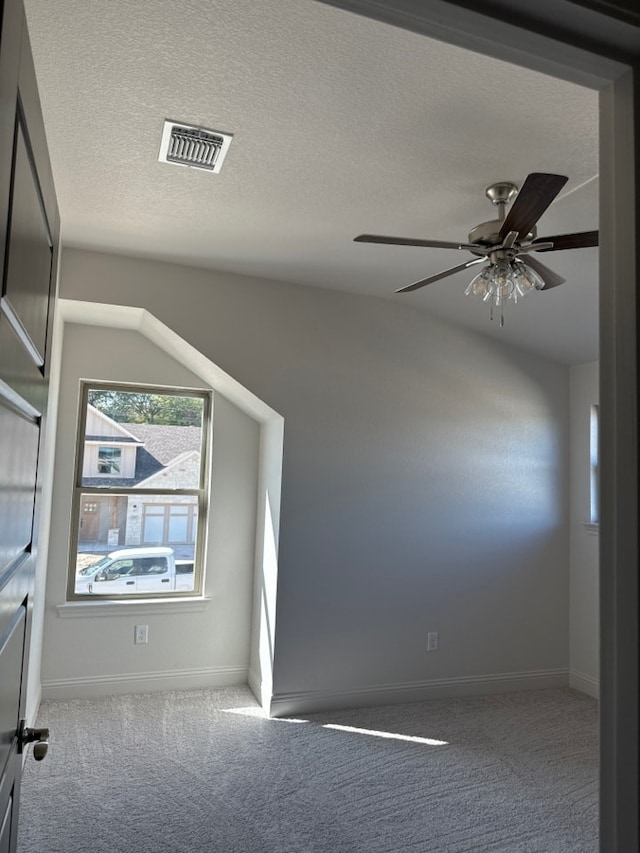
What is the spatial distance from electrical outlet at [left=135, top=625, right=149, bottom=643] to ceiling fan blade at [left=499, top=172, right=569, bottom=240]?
3.25m

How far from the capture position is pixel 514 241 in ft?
6.82

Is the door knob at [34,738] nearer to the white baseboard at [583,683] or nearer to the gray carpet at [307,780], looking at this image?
the gray carpet at [307,780]

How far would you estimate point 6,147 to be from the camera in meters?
0.70

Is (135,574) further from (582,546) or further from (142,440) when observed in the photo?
(582,546)

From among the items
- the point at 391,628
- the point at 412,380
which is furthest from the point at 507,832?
the point at 412,380

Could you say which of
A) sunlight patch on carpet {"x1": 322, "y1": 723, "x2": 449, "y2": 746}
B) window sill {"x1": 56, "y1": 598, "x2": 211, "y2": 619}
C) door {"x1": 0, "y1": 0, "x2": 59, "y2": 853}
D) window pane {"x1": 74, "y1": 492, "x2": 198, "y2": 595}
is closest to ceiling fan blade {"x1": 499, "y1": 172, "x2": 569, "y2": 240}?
door {"x1": 0, "y1": 0, "x2": 59, "y2": 853}

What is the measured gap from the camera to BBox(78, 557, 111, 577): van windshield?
3.94 metres

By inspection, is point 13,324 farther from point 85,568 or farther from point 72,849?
point 85,568

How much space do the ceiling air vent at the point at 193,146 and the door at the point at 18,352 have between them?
3.25 feet

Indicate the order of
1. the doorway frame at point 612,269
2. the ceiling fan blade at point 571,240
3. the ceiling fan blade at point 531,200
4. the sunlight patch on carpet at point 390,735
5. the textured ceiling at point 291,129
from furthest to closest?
the sunlight patch on carpet at point 390,735 < the ceiling fan blade at point 571,240 < the ceiling fan blade at point 531,200 < the textured ceiling at point 291,129 < the doorway frame at point 612,269

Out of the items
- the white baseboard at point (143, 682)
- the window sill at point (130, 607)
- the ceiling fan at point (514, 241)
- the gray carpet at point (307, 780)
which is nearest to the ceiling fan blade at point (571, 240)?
the ceiling fan at point (514, 241)

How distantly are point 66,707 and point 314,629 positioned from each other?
1.56m

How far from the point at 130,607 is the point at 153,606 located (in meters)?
0.15

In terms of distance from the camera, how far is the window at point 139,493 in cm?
398
